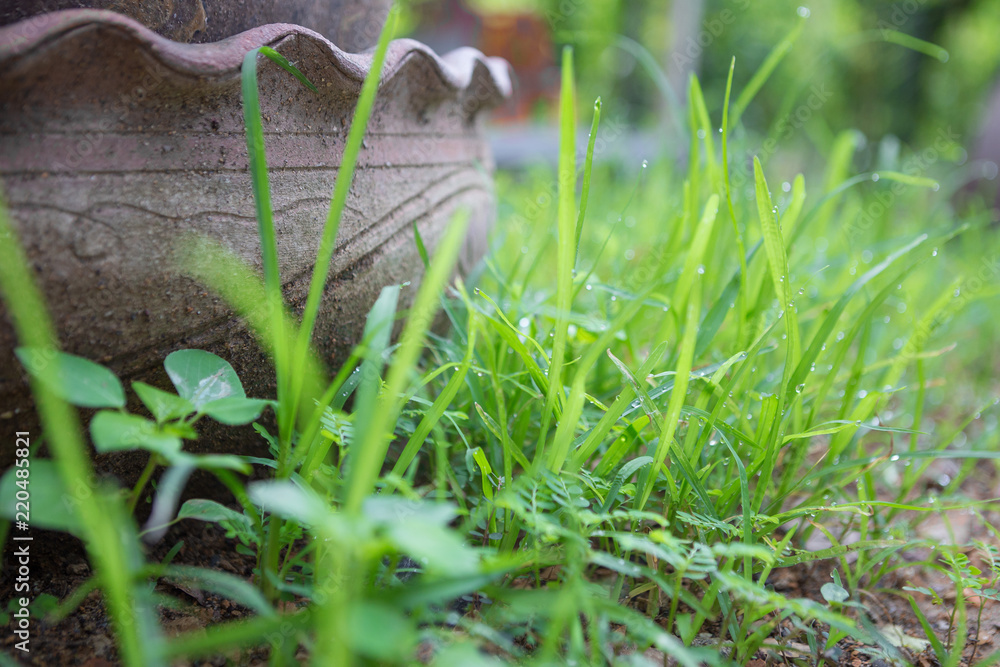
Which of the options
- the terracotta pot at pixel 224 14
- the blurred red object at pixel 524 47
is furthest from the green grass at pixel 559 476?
the blurred red object at pixel 524 47

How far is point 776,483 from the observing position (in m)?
0.95

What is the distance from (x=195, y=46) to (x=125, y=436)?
38cm

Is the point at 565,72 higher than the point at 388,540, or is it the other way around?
the point at 565,72

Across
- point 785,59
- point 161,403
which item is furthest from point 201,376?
point 785,59

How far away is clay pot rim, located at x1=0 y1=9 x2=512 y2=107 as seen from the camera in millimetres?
512

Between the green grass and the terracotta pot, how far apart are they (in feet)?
0.52

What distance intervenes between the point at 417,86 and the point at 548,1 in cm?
913

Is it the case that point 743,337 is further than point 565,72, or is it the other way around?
point 743,337

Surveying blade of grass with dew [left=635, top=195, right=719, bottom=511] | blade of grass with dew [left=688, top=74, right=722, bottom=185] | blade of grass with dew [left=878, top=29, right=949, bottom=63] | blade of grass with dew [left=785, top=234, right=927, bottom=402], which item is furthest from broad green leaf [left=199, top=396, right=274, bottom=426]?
blade of grass with dew [left=878, top=29, right=949, bottom=63]

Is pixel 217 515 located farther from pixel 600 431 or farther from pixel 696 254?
pixel 696 254

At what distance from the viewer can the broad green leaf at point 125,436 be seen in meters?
0.45

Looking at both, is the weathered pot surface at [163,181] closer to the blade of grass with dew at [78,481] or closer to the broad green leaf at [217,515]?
the blade of grass with dew at [78,481]

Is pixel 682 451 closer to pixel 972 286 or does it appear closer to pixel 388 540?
pixel 388 540

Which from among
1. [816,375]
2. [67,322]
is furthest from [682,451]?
[67,322]
